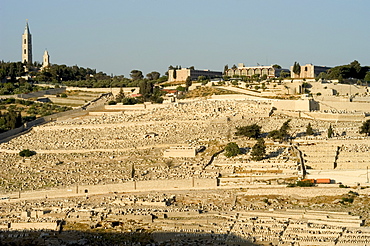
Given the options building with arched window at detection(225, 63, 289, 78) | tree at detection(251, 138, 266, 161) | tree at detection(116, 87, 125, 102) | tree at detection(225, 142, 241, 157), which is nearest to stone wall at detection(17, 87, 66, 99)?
tree at detection(116, 87, 125, 102)

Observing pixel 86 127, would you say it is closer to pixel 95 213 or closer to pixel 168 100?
pixel 168 100

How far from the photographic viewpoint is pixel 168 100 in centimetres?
6512

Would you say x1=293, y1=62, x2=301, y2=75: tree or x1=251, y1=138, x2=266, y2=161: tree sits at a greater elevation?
x1=293, y1=62, x2=301, y2=75: tree

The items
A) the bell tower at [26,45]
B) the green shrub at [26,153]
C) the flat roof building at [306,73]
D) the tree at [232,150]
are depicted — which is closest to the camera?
the tree at [232,150]

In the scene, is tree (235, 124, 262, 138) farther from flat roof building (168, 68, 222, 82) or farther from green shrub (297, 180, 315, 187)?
flat roof building (168, 68, 222, 82)

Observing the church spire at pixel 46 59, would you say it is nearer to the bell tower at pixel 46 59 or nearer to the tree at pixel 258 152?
the bell tower at pixel 46 59

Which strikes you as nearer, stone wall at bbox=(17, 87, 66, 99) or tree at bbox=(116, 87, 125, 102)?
tree at bbox=(116, 87, 125, 102)

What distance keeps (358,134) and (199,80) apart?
28.5m

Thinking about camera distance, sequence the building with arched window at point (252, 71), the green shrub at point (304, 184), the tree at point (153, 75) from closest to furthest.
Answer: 1. the green shrub at point (304, 184)
2. the building with arched window at point (252, 71)
3. the tree at point (153, 75)

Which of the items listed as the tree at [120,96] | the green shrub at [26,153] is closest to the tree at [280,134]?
the green shrub at [26,153]

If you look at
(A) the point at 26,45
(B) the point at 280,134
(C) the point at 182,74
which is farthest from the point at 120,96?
(A) the point at 26,45

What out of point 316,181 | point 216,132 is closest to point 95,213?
point 316,181

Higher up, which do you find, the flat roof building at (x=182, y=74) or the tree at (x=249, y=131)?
the flat roof building at (x=182, y=74)

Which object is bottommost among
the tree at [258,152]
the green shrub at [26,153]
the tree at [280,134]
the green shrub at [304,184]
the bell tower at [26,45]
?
the green shrub at [304,184]
